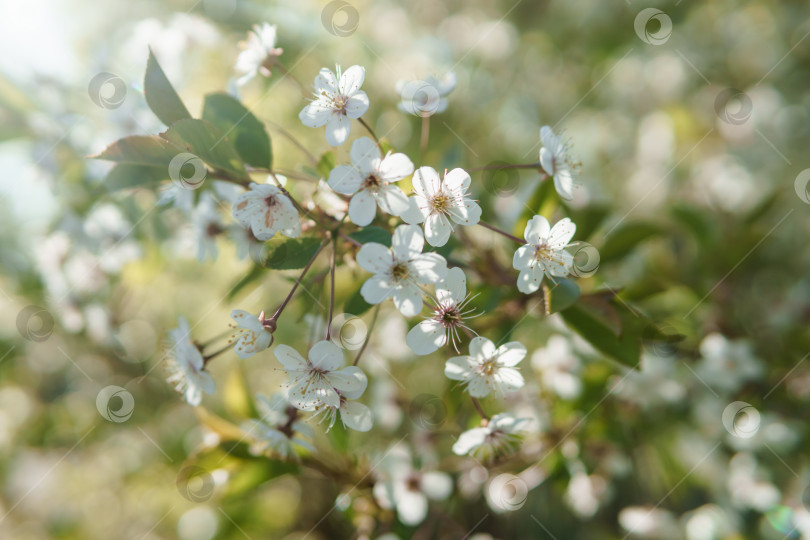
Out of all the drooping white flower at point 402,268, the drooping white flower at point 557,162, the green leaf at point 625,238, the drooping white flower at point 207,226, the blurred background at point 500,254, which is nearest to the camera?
the drooping white flower at point 402,268

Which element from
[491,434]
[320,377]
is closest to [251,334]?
[320,377]

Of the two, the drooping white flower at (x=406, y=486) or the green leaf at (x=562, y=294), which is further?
the drooping white flower at (x=406, y=486)

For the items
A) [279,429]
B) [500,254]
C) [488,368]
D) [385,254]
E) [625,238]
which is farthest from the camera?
[500,254]

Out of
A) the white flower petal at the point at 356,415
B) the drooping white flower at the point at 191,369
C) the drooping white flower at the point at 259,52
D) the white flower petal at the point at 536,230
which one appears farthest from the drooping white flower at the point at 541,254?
the drooping white flower at the point at 259,52

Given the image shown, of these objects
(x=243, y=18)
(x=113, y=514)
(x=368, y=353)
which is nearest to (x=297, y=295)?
(x=368, y=353)

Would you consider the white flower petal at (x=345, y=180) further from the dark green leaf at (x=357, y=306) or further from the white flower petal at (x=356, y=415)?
the white flower petal at (x=356, y=415)

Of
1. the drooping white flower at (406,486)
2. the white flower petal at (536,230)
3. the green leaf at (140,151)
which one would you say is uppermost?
the white flower petal at (536,230)

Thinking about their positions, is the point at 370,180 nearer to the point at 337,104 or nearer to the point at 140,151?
the point at 337,104
